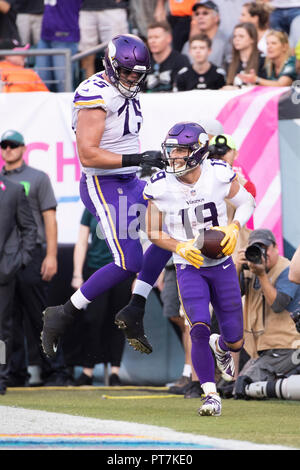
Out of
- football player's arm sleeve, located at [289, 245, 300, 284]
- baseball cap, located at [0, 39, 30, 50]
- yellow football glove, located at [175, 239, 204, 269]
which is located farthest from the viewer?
baseball cap, located at [0, 39, 30, 50]

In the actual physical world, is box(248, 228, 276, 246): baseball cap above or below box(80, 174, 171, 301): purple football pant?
below

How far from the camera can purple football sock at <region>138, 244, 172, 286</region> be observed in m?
7.10

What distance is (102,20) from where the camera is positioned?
11.7m

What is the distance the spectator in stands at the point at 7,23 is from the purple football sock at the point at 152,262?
5.33 metres

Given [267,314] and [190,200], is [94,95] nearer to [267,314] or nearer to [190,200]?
[190,200]

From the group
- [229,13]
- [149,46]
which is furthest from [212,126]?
[229,13]

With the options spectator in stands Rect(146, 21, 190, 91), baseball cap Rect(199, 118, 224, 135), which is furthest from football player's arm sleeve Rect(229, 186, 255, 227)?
spectator in stands Rect(146, 21, 190, 91)

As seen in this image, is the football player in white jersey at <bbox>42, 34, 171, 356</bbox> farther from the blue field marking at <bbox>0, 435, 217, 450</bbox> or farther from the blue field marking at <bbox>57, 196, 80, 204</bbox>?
the blue field marking at <bbox>57, 196, 80, 204</bbox>

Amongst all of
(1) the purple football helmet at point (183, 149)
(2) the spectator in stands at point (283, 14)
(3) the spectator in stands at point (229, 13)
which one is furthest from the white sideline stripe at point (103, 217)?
(3) the spectator in stands at point (229, 13)

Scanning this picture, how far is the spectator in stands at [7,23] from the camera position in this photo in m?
11.7

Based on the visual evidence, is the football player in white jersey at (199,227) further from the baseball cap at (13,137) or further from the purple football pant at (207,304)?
the baseball cap at (13,137)

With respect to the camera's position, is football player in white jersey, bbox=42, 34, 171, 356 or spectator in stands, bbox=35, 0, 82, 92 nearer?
football player in white jersey, bbox=42, 34, 171, 356

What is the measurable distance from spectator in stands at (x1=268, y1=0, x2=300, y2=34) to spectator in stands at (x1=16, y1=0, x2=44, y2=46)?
103 inches

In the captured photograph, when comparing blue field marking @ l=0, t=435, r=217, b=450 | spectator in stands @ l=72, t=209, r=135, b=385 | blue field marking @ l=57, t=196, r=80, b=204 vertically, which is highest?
blue field marking @ l=57, t=196, r=80, b=204
